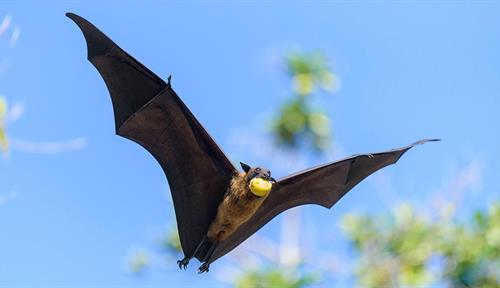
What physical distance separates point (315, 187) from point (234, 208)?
189cm

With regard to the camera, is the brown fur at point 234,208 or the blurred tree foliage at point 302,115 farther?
the blurred tree foliage at point 302,115

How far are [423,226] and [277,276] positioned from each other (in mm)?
4549

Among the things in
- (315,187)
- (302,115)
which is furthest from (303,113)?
(315,187)

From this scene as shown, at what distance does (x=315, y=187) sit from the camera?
35.8 ft

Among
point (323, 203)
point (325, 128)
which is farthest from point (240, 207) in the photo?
point (325, 128)

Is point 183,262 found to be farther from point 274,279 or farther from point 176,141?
point 274,279

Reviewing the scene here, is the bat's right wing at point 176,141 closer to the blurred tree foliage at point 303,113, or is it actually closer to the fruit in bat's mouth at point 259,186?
the fruit in bat's mouth at point 259,186

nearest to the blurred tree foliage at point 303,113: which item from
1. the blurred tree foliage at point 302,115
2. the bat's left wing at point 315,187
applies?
the blurred tree foliage at point 302,115

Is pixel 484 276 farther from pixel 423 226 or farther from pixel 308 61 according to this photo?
pixel 308 61

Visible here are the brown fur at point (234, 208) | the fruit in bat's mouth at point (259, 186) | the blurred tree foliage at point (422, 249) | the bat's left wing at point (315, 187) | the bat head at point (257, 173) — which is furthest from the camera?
the blurred tree foliage at point (422, 249)

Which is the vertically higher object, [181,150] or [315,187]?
[181,150]

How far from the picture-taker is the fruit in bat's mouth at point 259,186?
9070 mm

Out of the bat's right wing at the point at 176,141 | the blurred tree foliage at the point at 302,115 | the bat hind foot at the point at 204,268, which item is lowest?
the bat hind foot at the point at 204,268

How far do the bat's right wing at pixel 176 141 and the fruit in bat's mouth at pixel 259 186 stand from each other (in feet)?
2.47
